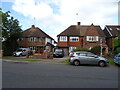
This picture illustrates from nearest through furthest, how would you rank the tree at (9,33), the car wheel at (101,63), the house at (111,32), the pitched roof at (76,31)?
the car wheel at (101,63) < the tree at (9,33) < the pitched roof at (76,31) < the house at (111,32)

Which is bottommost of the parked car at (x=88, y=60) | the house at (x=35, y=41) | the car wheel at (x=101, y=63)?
the car wheel at (x=101, y=63)

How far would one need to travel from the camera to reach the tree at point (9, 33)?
2938 cm

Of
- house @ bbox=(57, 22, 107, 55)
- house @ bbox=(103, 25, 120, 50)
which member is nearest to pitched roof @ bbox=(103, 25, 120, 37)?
house @ bbox=(103, 25, 120, 50)

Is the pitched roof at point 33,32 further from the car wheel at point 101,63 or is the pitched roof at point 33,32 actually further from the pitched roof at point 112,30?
the car wheel at point 101,63

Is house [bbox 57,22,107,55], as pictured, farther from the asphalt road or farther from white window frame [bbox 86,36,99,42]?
the asphalt road

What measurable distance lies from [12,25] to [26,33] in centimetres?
697

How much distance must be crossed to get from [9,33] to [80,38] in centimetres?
1804

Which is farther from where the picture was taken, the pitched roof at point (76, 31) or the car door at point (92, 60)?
the pitched roof at point (76, 31)

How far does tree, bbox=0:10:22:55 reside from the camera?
29.4m

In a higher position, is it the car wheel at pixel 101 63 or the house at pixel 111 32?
the house at pixel 111 32

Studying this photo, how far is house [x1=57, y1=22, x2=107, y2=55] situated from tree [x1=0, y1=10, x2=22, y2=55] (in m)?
11.1

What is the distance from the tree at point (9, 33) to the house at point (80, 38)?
437 inches

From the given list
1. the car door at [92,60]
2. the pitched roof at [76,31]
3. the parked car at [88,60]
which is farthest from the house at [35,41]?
the car door at [92,60]

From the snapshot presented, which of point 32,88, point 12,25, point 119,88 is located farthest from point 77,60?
point 12,25
